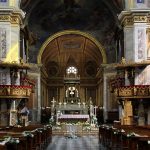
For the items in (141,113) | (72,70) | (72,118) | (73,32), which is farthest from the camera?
(72,70)

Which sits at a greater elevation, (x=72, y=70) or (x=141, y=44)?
(x=72, y=70)

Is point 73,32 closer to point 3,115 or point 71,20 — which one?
point 71,20

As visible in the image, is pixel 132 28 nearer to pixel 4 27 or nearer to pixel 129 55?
pixel 129 55

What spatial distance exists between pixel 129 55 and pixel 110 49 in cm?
1065

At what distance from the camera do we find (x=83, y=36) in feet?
118

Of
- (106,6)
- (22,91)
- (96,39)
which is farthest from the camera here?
(96,39)

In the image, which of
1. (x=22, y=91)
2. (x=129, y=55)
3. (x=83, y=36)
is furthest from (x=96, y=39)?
(x=22, y=91)

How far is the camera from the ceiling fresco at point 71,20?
33.8 metres

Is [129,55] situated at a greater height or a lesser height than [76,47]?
lesser

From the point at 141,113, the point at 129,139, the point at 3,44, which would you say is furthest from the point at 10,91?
the point at 129,139

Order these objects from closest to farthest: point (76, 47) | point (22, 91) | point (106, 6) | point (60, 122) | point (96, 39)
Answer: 1. point (22, 91)
2. point (60, 122)
3. point (106, 6)
4. point (96, 39)
5. point (76, 47)

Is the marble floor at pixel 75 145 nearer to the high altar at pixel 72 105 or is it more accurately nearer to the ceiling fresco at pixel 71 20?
the high altar at pixel 72 105

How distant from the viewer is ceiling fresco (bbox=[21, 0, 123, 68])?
33812 mm

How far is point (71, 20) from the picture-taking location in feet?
117
